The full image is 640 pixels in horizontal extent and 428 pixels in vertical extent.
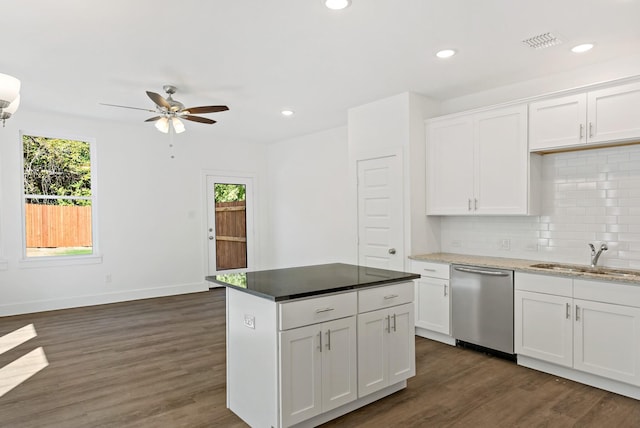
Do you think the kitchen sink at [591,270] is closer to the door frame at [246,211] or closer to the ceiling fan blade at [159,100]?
the ceiling fan blade at [159,100]

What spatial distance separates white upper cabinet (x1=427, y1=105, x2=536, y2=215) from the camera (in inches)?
150

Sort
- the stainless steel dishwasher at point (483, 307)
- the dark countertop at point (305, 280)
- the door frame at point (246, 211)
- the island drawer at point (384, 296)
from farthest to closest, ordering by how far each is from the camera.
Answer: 1. the door frame at point (246, 211)
2. the stainless steel dishwasher at point (483, 307)
3. the island drawer at point (384, 296)
4. the dark countertop at point (305, 280)

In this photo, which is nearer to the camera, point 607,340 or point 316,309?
point 316,309


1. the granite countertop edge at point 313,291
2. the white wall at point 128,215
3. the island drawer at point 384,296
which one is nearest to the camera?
the granite countertop edge at point 313,291

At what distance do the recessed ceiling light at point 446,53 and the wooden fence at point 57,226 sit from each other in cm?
546

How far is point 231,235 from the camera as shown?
7.69 metres

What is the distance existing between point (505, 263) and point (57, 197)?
6.07 meters

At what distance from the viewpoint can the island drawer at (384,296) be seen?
8.91ft

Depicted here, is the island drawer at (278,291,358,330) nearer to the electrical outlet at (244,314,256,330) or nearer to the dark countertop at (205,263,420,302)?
the dark countertop at (205,263,420,302)

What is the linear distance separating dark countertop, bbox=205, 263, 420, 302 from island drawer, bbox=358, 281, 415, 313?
6cm

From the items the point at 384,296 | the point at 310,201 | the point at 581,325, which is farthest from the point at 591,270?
the point at 310,201

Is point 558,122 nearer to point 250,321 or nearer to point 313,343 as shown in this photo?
point 313,343

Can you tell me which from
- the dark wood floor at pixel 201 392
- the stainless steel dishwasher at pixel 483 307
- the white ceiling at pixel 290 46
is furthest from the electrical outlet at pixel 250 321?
the stainless steel dishwasher at pixel 483 307

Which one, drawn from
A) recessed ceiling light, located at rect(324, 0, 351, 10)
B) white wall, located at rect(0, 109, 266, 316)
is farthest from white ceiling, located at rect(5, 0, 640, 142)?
white wall, located at rect(0, 109, 266, 316)
